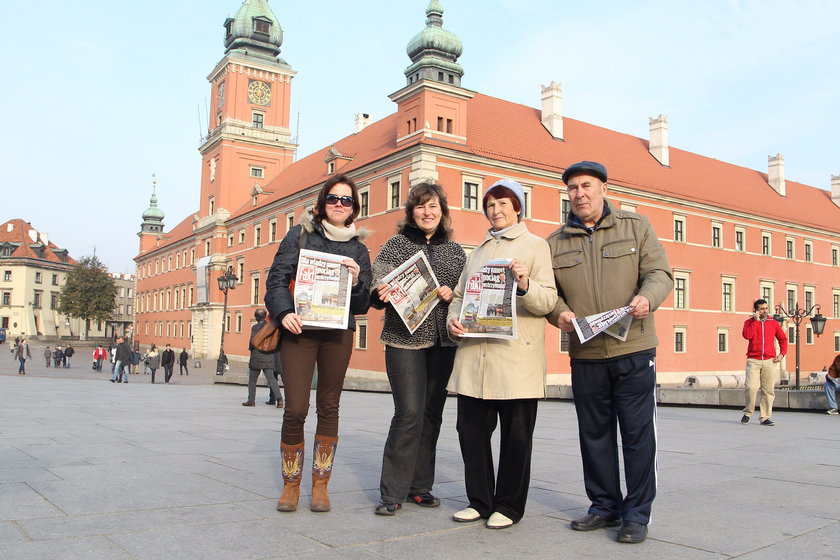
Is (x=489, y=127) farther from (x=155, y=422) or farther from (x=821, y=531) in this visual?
(x=821, y=531)

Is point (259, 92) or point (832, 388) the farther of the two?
point (259, 92)

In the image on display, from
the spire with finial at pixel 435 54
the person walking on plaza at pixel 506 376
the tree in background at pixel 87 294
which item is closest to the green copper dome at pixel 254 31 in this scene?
the spire with finial at pixel 435 54

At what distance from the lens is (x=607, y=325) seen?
3836 millimetres

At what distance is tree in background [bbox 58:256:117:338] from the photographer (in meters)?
74.6

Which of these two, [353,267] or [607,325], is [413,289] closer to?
[353,267]

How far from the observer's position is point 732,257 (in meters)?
43.3

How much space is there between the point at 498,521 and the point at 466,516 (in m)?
0.21

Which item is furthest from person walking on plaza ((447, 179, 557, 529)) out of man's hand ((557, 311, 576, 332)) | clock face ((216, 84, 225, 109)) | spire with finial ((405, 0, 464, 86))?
clock face ((216, 84, 225, 109))

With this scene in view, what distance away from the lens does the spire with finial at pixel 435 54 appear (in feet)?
109

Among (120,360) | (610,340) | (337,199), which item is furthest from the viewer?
(120,360)

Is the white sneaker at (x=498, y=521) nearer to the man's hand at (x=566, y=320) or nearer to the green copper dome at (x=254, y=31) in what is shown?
the man's hand at (x=566, y=320)

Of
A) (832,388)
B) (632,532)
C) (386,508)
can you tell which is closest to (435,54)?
(832,388)

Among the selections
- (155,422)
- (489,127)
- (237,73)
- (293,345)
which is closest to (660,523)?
(293,345)

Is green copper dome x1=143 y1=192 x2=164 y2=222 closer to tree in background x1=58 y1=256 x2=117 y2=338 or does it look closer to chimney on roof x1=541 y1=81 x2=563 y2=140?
tree in background x1=58 y1=256 x2=117 y2=338
